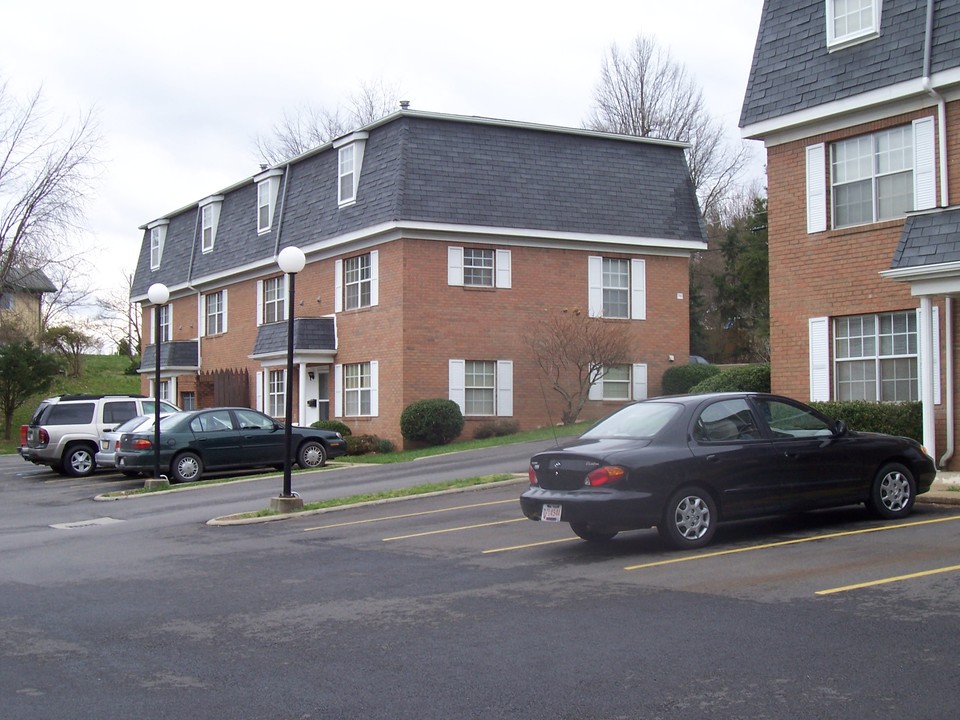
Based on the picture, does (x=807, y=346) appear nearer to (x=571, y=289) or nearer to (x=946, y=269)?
(x=946, y=269)

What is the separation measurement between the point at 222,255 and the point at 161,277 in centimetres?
666

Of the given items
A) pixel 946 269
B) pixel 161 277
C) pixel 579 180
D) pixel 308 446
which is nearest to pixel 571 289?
pixel 579 180

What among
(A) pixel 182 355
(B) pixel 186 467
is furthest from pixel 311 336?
(A) pixel 182 355

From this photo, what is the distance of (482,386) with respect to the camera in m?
29.9

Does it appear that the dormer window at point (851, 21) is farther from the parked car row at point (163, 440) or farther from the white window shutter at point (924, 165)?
the parked car row at point (163, 440)

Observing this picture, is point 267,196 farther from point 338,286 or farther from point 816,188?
point 816,188

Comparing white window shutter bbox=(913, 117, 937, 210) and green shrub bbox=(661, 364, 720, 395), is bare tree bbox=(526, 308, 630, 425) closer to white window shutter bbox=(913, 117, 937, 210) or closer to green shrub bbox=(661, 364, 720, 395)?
green shrub bbox=(661, 364, 720, 395)

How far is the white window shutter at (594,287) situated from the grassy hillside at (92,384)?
23328 mm

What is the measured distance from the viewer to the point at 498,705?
6043 millimetres

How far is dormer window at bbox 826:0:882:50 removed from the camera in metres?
17.8

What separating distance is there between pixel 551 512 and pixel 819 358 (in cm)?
914

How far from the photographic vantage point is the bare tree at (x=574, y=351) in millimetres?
29547

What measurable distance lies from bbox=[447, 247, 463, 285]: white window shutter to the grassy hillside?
69.3ft

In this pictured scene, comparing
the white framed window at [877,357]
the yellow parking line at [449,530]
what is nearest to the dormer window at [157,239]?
the white framed window at [877,357]
